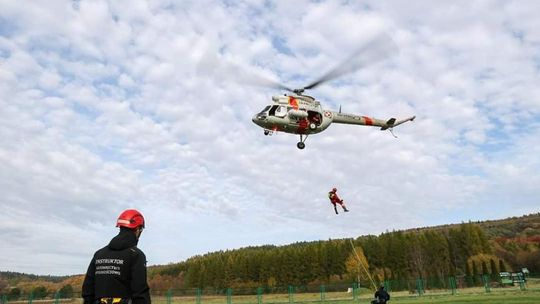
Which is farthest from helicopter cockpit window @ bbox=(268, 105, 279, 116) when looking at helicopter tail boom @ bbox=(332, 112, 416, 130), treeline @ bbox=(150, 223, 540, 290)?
treeline @ bbox=(150, 223, 540, 290)

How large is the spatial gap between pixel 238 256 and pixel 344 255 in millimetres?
32192

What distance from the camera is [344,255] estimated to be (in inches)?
4336

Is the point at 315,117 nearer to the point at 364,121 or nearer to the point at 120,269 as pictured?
the point at 364,121

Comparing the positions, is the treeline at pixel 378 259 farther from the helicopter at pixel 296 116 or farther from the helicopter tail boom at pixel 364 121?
the helicopter at pixel 296 116

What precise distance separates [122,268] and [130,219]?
47 cm

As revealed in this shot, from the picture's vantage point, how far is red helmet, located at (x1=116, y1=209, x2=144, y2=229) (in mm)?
4559

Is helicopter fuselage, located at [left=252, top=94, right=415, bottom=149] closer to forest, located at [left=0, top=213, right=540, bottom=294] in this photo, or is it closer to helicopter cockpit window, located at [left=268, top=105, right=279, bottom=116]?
helicopter cockpit window, located at [left=268, top=105, right=279, bottom=116]

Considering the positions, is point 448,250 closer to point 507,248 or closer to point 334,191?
point 507,248

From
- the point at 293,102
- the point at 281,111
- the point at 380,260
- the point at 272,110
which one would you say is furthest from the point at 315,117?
the point at 380,260

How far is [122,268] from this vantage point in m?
4.50

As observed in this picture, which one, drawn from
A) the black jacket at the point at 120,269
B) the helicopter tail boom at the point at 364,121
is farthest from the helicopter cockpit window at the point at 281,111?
the black jacket at the point at 120,269

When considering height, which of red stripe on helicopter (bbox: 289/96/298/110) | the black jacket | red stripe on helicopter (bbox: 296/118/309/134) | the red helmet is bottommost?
the black jacket

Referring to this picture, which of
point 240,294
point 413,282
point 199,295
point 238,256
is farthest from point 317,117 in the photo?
point 238,256

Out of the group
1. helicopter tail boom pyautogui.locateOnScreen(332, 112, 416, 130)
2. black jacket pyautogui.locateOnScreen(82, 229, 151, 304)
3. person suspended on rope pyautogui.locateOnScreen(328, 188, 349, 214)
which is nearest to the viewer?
black jacket pyautogui.locateOnScreen(82, 229, 151, 304)
